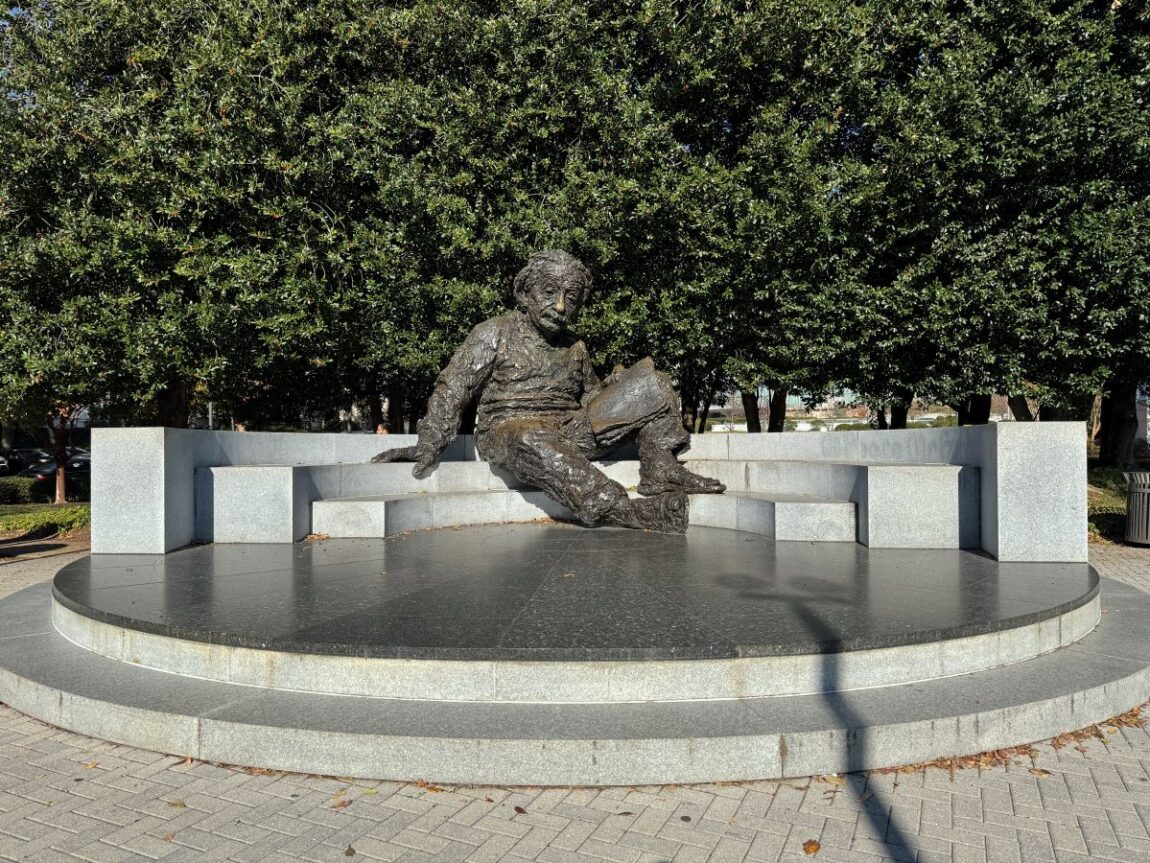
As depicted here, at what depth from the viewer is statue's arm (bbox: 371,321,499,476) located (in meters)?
9.65

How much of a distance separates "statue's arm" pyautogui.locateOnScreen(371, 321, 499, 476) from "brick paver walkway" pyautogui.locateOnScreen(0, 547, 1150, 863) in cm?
582

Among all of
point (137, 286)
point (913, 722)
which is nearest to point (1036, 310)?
point (913, 722)

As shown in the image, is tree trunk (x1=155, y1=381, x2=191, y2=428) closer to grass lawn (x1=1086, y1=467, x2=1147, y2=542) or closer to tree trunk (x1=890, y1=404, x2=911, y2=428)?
tree trunk (x1=890, y1=404, x2=911, y2=428)

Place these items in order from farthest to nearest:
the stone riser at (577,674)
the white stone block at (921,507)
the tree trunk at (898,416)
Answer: the tree trunk at (898,416) < the white stone block at (921,507) < the stone riser at (577,674)

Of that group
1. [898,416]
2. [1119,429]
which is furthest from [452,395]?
[1119,429]

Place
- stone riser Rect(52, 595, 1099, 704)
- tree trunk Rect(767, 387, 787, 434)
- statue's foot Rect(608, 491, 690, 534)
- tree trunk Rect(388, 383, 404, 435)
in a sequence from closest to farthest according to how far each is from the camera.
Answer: stone riser Rect(52, 595, 1099, 704) → statue's foot Rect(608, 491, 690, 534) → tree trunk Rect(388, 383, 404, 435) → tree trunk Rect(767, 387, 787, 434)

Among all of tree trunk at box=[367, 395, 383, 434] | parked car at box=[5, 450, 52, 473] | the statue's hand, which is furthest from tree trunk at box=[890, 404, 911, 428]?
parked car at box=[5, 450, 52, 473]

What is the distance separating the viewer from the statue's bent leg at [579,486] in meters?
8.76

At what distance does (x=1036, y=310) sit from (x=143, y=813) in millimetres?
14853

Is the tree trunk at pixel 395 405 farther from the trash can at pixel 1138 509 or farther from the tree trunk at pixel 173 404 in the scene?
the trash can at pixel 1138 509

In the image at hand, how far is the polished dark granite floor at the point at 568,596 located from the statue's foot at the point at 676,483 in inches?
56.9

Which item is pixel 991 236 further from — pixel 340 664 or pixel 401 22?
pixel 340 664

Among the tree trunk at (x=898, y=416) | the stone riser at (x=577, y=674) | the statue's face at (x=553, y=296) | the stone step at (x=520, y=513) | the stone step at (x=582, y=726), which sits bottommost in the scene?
the stone step at (x=582, y=726)

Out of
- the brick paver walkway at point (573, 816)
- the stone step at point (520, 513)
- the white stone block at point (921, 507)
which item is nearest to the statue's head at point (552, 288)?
the stone step at point (520, 513)
